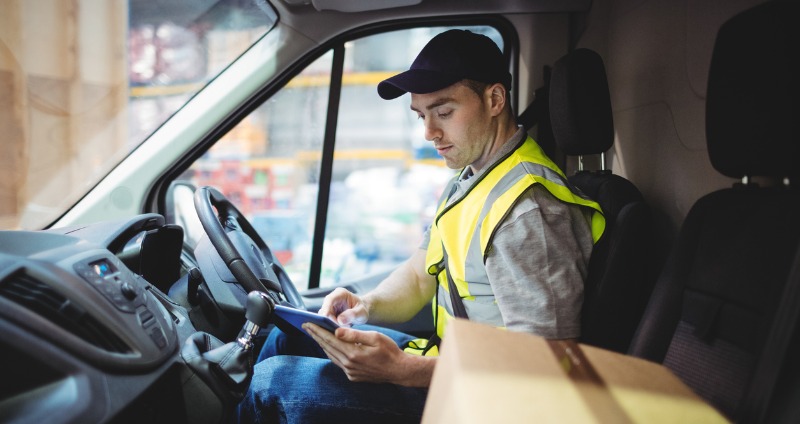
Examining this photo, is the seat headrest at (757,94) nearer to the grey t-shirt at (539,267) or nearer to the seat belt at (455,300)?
the grey t-shirt at (539,267)

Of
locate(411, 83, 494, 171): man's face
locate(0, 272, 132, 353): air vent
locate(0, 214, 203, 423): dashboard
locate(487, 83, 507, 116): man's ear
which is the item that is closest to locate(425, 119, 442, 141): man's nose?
locate(411, 83, 494, 171): man's face

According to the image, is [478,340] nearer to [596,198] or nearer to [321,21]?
[596,198]

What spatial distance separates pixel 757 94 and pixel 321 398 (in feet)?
3.26

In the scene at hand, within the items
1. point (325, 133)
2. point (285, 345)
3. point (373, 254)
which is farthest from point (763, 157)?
point (373, 254)

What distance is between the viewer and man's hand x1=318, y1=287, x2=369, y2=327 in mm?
1528

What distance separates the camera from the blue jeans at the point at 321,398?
49.6 inches

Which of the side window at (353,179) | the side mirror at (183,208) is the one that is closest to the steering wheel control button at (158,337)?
the side mirror at (183,208)

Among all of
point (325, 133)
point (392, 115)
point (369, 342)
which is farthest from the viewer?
point (392, 115)

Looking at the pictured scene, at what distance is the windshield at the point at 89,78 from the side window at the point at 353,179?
58cm

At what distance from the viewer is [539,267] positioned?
1210 millimetres

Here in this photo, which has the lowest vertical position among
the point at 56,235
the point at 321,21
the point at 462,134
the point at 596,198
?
the point at 56,235

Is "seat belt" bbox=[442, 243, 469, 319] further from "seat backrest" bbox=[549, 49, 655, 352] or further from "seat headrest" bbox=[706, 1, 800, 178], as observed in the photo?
"seat headrest" bbox=[706, 1, 800, 178]

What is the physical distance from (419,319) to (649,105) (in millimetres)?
1152

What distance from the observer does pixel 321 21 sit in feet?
7.09
